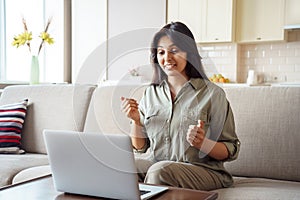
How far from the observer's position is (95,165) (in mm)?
1193

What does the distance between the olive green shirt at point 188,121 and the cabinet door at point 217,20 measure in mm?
3354

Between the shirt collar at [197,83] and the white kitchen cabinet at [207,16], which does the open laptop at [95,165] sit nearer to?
the shirt collar at [197,83]

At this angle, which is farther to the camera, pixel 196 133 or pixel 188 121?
pixel 188 121

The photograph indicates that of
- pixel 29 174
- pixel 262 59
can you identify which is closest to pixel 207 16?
pixel 262 59

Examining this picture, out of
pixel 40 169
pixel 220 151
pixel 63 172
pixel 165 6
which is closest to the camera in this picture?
pixel 63 172

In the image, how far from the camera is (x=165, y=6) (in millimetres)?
5344

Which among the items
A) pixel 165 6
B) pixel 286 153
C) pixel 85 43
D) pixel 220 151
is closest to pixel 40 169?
pixel 220 151

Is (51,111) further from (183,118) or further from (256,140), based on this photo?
(256,140)

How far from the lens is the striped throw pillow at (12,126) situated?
2484 mm

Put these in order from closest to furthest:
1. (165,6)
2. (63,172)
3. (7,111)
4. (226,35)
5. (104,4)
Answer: (63,172)
(7,111)
(226,35)
(165,6)
(104,4)

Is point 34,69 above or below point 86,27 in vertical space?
below

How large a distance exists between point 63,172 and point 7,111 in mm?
1476

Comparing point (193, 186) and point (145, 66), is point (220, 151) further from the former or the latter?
point (145, 66)

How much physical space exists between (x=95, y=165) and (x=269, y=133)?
3.21 feet
